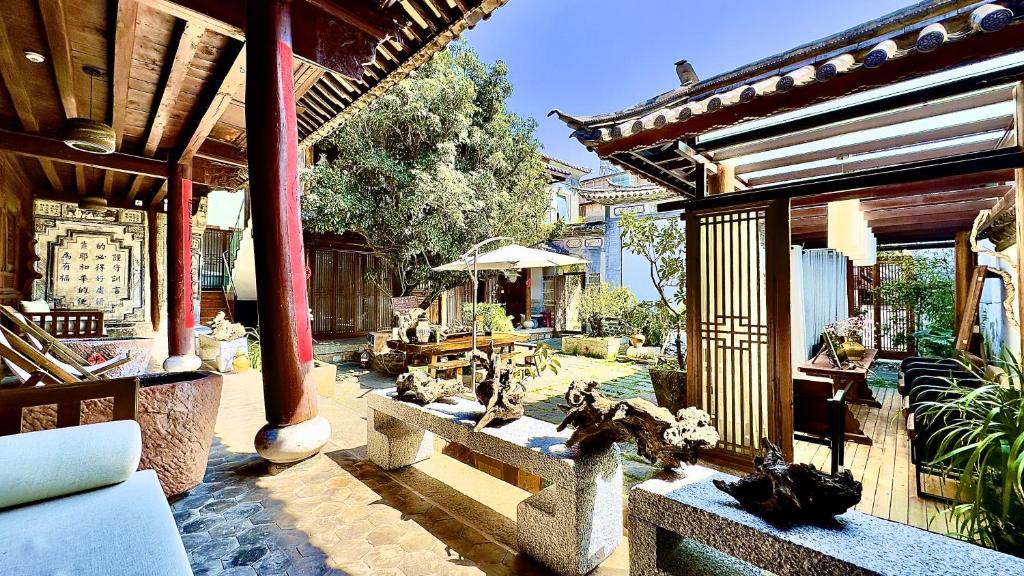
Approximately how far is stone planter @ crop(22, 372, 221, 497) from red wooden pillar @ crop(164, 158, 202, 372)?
3.83m

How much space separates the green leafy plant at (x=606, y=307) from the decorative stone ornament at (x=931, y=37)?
9375mm

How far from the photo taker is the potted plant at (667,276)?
504cm

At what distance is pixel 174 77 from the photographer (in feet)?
12.1

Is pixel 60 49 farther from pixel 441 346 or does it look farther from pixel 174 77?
pixel 441 346

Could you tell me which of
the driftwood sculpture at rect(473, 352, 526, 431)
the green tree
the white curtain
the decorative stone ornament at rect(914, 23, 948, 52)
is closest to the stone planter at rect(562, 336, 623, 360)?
the green tree

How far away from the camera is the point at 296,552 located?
224 centimetres

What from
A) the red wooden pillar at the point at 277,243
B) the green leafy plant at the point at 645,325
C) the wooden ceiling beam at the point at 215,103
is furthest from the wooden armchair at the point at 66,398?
the green leafy plant at the point at 645,325

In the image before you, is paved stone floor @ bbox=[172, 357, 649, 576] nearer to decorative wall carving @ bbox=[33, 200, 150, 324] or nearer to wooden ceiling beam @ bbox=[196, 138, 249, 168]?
wooden ceiling beam @ bbox=[196, 138, 249, 168]

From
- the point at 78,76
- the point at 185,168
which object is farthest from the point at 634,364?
the point at 78,76

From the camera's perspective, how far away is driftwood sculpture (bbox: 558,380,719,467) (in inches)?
75.8

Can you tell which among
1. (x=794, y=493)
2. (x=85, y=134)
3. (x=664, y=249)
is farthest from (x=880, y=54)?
(x=85, y=134)

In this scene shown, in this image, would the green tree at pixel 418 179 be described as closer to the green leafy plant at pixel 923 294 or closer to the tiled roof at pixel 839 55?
the tiled roof at pixel 839 55

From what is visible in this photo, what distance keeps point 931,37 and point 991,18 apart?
217mm

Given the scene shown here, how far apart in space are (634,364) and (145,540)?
30.4 feet
